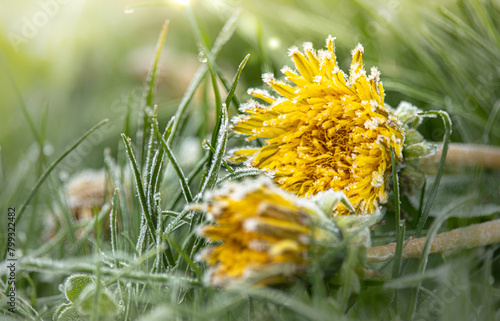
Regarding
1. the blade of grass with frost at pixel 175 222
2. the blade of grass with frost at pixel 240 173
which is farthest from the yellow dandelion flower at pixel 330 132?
the blade of grass with frost at pixel 175 222

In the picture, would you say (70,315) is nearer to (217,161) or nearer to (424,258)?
(217,161)

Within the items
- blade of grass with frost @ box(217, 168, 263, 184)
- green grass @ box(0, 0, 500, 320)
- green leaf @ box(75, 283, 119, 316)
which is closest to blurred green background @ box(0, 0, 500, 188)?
green grass @ box(0, 0, 500, 320)

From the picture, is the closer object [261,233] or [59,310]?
[261,233]

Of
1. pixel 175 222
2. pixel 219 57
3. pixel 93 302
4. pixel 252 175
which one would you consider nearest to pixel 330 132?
pixel 252 175

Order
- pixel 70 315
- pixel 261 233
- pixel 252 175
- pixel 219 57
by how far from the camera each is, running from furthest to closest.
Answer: pixel 219 57 < pixel 252 175 < pixel 70 315 < pixel 261 233

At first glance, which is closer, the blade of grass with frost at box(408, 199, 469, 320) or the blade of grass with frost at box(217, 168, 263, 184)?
the blade of grass with frost at box(408, 199, 469, 320)

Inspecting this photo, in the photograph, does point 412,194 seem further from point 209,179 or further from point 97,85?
point 97,85

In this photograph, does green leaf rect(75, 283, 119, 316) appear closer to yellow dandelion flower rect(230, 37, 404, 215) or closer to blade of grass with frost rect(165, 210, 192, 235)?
blade of grass with frost rect(165, 210, 192, 235)
